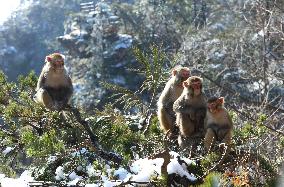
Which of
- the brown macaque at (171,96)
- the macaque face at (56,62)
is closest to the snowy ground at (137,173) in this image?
the brown macaque at (171,96)

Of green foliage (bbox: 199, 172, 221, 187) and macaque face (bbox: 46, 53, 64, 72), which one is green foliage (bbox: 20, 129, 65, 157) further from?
macaque face (bbox: 46, 53, 64, 72)

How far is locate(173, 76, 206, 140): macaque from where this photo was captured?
5.07 meters

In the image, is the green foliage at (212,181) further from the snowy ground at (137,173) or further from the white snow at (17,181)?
the white snow at (17,181)

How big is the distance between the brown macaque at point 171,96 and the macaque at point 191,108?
0.46 m

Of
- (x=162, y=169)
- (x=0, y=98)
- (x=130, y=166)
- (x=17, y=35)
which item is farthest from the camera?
(x=17, y=35)

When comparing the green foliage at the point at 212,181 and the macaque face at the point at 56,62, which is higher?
the green foliage at the point at 212,181

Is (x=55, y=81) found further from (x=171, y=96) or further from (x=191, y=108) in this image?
(x=191, y=108)

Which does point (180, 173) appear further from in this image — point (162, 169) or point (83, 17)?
point (83, 17)

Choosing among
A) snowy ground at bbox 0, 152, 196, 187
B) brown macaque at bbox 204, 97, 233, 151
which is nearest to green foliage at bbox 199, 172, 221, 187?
snowy ground at bbox 0, 152, 196, 187

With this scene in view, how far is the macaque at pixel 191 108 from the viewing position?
16.6ft

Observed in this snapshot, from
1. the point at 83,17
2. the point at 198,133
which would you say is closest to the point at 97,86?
the point at 83,17

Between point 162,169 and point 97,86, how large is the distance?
24.4 m

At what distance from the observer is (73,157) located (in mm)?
3314

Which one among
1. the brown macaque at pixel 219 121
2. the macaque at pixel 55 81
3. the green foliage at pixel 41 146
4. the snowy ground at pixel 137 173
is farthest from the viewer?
the macaque at pixel 55 81
